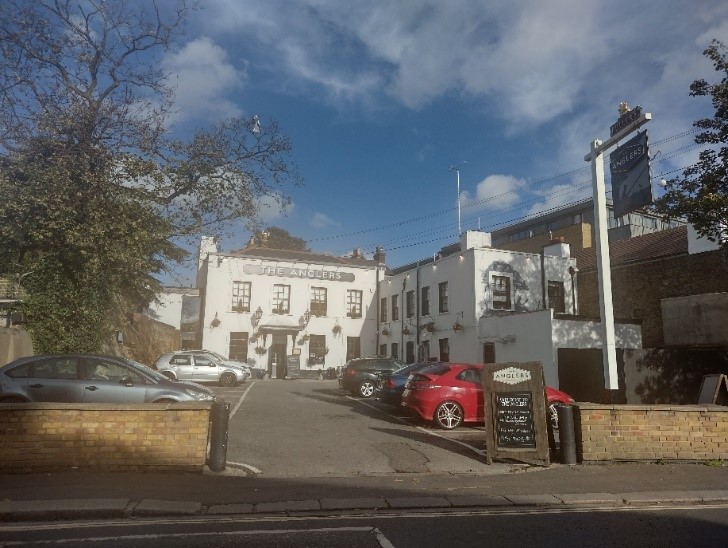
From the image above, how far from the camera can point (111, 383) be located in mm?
9688

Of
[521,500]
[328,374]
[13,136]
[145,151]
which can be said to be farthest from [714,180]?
[328,374]

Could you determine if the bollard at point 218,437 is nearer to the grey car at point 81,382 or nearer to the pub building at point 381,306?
the grey car at point 81,382

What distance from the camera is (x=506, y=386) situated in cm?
872

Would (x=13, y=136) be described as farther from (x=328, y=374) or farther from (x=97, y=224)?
(x=328, y=374)

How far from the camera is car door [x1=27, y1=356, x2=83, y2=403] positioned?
9375mm

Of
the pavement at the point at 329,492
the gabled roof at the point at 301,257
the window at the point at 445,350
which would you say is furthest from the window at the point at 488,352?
the pavement at the point at 329,492

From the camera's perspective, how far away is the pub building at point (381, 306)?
23969 mm

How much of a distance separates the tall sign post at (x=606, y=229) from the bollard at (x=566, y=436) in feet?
7.78

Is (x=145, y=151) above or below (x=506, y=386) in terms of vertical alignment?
above

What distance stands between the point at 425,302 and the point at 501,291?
16.3ft

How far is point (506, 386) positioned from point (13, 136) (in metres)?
15.6

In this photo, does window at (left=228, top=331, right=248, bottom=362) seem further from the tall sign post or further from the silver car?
the tall sign post

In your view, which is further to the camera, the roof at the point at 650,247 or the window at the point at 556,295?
the window at the point at 556,295

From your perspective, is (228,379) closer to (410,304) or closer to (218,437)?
(410,304)
